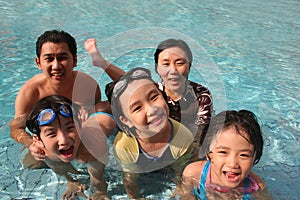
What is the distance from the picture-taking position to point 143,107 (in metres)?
2.58

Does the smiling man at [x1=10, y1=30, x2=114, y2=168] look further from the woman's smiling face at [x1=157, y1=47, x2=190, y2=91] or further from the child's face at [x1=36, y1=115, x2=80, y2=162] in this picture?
the woman's smiling face at [x1=157, y1=47, x2=190, y2=91]

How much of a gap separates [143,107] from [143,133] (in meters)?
0.31

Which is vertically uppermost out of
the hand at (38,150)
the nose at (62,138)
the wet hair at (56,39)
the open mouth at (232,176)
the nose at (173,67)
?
the wet hair at (56,39)

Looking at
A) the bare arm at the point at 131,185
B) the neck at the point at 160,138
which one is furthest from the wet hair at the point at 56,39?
the bare arm at the point at 131,185

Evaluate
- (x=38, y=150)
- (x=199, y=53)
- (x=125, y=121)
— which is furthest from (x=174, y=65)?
(x=199, y=53)

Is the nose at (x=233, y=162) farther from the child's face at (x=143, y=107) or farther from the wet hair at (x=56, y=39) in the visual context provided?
the wet hair at (x=56, y=39)

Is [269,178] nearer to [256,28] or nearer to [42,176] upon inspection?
[42,176]

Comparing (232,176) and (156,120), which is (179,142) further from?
(232,176)

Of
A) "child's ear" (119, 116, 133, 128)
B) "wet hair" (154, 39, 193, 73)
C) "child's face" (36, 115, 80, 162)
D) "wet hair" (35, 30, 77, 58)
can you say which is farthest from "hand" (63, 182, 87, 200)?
"wet hair" (154, 39, 193, 73)

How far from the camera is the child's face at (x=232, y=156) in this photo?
7.77 ft

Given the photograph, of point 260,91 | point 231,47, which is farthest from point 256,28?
point 260,91

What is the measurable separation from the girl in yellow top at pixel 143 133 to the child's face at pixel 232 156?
50cm

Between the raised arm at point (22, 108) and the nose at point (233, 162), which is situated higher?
the nose at point (233, 162)

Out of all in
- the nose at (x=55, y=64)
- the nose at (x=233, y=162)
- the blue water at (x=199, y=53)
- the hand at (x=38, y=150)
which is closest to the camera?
the nose at (x=233, y=162)
